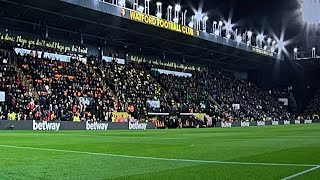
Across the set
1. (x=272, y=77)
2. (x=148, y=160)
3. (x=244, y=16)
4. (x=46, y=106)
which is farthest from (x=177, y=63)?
(x=148, y=160)

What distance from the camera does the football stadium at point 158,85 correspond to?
8602 mm

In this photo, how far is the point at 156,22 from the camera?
146 feet

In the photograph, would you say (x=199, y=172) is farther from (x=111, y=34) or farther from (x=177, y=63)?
(x=177, y=63)

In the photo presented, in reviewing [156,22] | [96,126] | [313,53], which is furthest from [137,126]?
[313,53]

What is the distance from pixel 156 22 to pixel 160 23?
2.23ft

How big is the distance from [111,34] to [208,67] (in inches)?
971

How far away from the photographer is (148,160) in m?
8.90

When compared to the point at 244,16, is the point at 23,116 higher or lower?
lower

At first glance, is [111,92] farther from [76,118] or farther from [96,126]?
[96,126]

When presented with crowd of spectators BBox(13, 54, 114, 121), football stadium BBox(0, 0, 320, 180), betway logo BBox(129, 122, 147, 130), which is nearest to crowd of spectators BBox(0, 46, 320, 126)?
crowd of spectators BBox(13, 54, 114, 121)

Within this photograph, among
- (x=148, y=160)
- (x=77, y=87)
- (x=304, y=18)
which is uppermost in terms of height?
(x=304, y=18)

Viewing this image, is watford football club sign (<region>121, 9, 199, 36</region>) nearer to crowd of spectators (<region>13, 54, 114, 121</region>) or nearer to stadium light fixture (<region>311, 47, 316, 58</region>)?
crowd of spectators (<region>13, 54, 114, 121</region>)

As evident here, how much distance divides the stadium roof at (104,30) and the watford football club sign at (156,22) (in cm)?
115

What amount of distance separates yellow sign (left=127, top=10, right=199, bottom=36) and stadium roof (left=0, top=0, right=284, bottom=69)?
1.22 m
